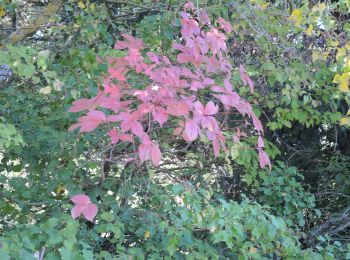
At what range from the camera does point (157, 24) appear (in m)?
3.15

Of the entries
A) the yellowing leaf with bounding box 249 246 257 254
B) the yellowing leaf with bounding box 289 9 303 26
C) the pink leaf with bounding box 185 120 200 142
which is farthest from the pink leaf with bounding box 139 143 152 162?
the yellowing leaf with bounding box 289 9 303 26

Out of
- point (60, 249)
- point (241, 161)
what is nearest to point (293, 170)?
point (241, 161)

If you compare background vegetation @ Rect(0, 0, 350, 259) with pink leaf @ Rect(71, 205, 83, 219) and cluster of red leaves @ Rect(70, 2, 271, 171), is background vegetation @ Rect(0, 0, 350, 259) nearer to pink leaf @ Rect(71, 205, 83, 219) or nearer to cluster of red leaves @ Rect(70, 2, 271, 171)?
pink leaf @ Rect(71, 205, 83, 219)

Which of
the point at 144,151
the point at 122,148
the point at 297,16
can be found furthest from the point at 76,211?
the point at 297,16

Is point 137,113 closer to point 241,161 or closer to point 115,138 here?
point 115,138

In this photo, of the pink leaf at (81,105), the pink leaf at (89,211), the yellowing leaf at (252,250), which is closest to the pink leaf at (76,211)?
the pink leaf at (89,211)

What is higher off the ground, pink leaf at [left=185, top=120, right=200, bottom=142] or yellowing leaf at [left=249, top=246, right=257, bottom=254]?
pink leaf at [left=185, top=120, right=200, bottom=142]

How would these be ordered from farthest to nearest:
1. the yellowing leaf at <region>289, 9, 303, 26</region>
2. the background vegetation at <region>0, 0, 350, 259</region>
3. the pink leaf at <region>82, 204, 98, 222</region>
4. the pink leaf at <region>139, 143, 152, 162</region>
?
the yellowing leaf at <region>289, 9, 303, 26</region> → the background vegetation at <region>0, 0, 350, 259</region> → the pink leaf at <region>82, 204, 98, 222</region> → the pink leaf at <region>139, 143, 152, 162</region>

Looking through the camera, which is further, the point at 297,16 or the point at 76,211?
the point at 297,16

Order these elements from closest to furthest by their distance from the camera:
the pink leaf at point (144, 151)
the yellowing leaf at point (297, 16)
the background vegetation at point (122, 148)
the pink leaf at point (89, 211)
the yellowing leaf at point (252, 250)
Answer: the pink leaf at point (144, 151) → the pink leaf at point (89, 211) → the background vegetation at point (122, 148) → the yellowing leaf at point (252, 250) → the yellowing leaf at point (297, 16)

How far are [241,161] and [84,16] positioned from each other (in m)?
1.55

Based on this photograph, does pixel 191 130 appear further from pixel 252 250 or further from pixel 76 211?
pixel 252 250

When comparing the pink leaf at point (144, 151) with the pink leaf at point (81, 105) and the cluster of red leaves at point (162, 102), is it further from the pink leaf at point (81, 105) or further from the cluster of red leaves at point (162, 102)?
the pink leaf at point (81, 105)

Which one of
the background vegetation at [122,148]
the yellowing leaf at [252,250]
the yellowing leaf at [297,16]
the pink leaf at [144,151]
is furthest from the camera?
the yellowing leaf at [297,16]
